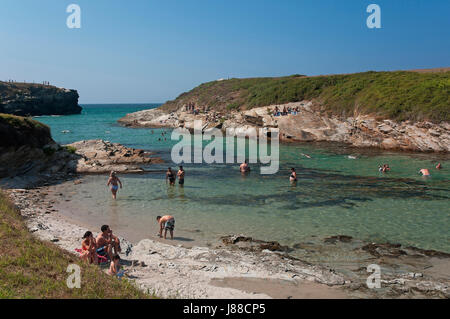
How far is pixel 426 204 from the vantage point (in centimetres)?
1752

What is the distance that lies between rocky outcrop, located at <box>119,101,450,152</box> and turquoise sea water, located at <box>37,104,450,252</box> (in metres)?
9.04

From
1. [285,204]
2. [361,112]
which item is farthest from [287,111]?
[285,204]

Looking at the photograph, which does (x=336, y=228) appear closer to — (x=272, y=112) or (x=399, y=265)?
(x=399, y=265)

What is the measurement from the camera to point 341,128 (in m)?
45.2

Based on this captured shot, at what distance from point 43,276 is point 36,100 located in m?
124

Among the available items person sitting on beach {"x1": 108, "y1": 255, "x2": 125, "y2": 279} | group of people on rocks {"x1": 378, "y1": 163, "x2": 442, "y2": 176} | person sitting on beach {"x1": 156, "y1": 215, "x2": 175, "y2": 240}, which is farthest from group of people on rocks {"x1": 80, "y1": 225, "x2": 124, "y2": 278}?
group of people on rocks {"x1": 378, "y1": 163, "x2": 442, "y2": 176}

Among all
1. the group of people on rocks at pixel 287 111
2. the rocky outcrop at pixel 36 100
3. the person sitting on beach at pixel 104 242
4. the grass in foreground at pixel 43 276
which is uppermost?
the rocky outcrop at pixel 36 100

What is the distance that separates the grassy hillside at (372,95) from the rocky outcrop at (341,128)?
1106 millimetres

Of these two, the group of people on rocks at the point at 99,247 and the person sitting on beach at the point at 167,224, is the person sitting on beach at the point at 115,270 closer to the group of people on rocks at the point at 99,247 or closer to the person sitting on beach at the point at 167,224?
the group of people on rocks at the point at 99,247

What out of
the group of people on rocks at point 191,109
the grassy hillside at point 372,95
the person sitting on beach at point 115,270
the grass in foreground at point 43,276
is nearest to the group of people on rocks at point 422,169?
the grassy hillside at point 372,95

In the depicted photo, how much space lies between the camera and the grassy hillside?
3875 centimetres

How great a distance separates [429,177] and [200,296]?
22006 millimetres

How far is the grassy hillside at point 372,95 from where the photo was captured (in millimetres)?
38750
